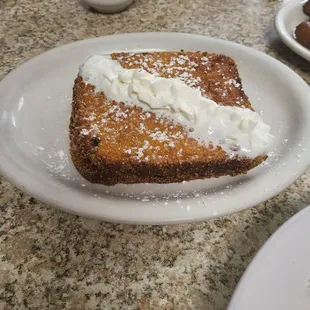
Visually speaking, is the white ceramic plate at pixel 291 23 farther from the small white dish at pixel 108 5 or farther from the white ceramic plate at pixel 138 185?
the small white dish at pixel 108 5

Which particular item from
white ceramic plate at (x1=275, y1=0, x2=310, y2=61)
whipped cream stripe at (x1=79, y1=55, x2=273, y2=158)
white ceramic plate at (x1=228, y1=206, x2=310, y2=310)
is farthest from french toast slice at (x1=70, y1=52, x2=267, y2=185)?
white ceramic plate at (x1=275, y1=0, x2=310, y2=61)

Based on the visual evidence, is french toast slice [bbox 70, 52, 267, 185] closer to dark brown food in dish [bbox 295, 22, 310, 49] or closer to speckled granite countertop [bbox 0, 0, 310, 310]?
speckled granite countertop [bbox 0, 0, 310, 310]

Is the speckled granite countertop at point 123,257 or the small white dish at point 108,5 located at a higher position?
the small white dish at point 108,5

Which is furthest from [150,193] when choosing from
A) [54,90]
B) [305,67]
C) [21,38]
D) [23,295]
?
[21,38]

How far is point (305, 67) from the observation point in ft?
3.89

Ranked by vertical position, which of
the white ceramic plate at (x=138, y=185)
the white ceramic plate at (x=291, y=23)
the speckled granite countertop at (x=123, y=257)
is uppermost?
the white ceramic plate at (x=291, y=23)

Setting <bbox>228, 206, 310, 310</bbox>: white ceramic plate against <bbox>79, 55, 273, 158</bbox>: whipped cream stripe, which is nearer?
<bbox>228, 206, 310, 310</bbox>: white ceramic plate

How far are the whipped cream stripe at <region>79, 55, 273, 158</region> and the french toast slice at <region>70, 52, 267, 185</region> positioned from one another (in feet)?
0.05

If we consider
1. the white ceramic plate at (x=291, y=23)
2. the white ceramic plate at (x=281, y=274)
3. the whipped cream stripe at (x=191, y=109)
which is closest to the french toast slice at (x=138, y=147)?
the whipped cream stripe at (x=191, y=109)

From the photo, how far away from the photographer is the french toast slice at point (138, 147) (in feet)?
2.43

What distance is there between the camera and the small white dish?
1.36m

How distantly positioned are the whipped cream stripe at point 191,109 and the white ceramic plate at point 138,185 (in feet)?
0.25

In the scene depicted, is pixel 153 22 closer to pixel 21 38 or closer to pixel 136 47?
pixel 136 47

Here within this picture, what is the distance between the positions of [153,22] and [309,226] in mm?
983
